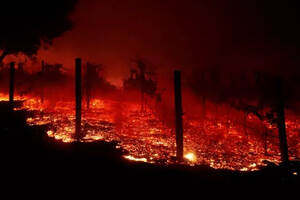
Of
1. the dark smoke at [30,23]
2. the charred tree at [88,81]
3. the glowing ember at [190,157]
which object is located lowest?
the glowing ember at [190,157]

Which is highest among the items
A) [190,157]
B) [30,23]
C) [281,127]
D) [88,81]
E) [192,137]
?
[30,23]

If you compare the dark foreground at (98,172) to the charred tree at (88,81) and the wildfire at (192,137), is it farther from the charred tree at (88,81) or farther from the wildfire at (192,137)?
the charred tree at (88,81)

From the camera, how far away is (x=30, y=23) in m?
14.4

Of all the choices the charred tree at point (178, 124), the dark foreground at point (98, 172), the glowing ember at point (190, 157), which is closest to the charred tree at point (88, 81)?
the dark foreground at point (98, 172)

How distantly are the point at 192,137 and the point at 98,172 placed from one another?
731 cm

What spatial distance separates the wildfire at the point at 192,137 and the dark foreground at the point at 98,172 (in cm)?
97

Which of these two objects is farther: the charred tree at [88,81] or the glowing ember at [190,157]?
the charred tree at [88,81]

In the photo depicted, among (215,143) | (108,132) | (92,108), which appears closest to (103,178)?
(108,132)

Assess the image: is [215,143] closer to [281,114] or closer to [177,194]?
[281,114]

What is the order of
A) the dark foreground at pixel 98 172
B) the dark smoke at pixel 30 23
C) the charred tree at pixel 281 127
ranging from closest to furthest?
the dark foreground at pixel 98 172 → the charred tree at pixel 281 127 → the dark smoke at pixel 30 23

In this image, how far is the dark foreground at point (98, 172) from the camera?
5.04 m

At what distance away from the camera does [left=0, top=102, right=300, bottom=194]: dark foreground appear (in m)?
5.04

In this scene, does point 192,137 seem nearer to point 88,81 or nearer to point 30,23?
point 88,81

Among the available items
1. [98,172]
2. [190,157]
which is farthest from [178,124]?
[98,172]
